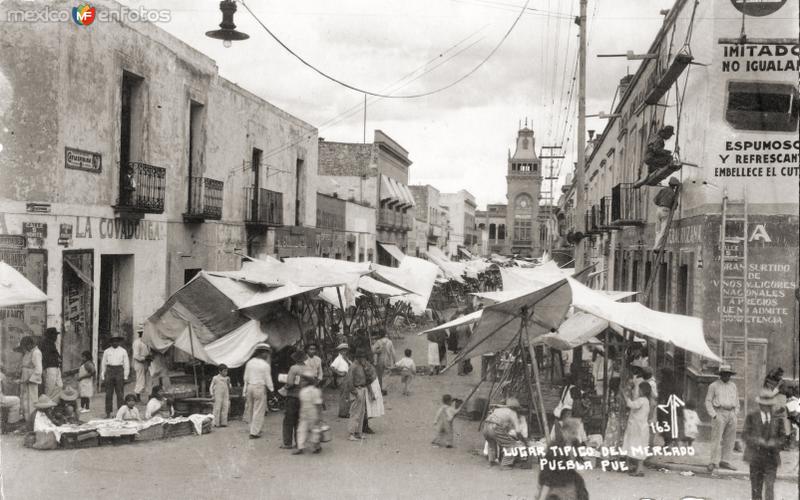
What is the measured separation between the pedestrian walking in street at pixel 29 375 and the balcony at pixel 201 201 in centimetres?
708

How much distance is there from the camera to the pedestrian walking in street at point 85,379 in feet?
36.6

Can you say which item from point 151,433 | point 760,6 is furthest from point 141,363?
point 760,6

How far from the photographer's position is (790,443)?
9.32 metres

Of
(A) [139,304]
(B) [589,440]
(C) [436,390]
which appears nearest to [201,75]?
(A) [139,304]

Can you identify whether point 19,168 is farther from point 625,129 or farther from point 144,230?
point 625,129

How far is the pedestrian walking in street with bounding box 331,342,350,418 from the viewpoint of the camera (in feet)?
39.5

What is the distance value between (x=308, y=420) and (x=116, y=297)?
7145 mm

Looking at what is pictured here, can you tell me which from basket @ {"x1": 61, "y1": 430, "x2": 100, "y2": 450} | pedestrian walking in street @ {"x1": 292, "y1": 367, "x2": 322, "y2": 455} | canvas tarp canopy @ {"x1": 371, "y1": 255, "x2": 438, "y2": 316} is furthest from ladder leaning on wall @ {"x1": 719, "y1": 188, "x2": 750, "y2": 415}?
basket @ {"x1": 61, "y1": 430, "x2": 100, "y2": 450}

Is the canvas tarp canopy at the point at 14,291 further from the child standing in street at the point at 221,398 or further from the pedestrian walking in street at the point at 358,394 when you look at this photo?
the pedestrian walking in street at the point at 358,394

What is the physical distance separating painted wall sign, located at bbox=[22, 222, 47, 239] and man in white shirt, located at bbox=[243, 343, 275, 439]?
4.32m

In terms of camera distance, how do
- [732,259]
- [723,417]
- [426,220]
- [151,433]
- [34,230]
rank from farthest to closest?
[426,220] → [34,230] → [732,259] → [151,433] → [723,417]

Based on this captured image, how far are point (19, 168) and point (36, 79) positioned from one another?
60.0 inches

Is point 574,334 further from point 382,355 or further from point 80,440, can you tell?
point 80,440

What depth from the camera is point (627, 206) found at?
54.3ft
